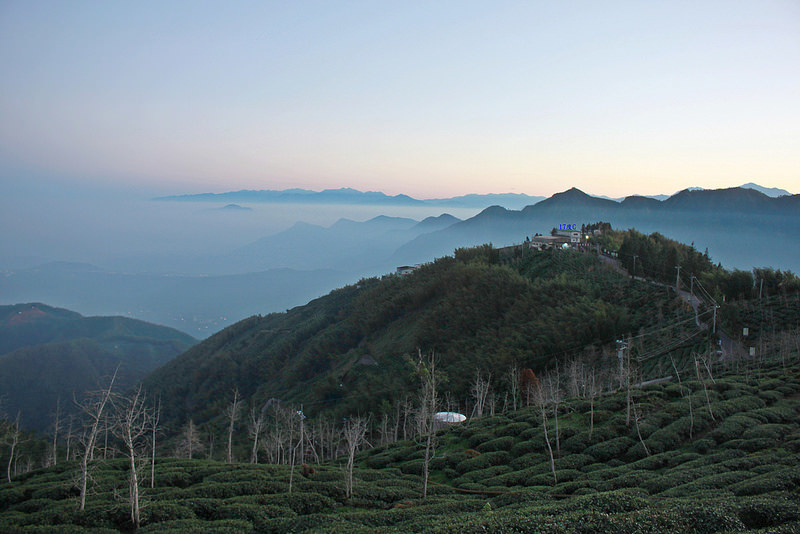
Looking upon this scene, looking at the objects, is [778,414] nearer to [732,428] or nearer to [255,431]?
[732,428]

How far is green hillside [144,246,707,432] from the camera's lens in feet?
146

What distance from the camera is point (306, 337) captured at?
87.1 m

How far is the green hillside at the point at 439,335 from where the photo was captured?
44500 millimetres

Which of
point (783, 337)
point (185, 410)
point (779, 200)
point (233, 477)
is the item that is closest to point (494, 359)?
point (783, 337)

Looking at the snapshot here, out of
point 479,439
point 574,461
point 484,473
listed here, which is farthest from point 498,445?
point 574,461

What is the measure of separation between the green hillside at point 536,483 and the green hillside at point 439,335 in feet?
45.7

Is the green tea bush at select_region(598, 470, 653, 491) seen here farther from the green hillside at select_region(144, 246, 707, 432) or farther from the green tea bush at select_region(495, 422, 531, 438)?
the green hillside at select_region(144, 246, 707, 432)

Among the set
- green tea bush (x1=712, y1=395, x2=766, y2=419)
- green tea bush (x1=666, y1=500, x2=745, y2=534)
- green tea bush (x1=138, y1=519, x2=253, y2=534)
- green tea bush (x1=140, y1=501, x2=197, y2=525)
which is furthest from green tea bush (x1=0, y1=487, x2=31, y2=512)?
green tea bush (x1=712, y1=395, x2=766, y2=419)

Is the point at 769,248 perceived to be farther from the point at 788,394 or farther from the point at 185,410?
the point at 185,410

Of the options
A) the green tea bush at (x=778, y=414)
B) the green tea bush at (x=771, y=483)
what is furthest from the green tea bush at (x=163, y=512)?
the green tea bush at (x=778, y=414)

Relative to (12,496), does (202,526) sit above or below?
above

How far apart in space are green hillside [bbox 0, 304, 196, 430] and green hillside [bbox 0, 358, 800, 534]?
80.2m

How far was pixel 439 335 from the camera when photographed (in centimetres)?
5978

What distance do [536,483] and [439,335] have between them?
133 ft
